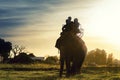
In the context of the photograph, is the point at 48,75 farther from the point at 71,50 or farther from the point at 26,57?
the point at 26,57

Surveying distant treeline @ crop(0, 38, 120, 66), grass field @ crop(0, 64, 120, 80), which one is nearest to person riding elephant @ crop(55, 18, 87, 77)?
grass field @ crop(0, 64, 120, 80)

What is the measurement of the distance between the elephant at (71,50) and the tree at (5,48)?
101372 millimetres

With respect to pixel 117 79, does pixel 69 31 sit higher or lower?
higher

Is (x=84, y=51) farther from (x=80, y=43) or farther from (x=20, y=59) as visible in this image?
(x=20, y=59)

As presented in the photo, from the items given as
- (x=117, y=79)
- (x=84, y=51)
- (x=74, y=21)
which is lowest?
(x=117, y=79)

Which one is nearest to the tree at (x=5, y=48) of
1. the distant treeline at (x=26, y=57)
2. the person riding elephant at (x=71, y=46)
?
the distant treeline at (x=26, y=57)

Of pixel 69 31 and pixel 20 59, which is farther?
pixel 20 59

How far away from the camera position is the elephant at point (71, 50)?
30.5 m

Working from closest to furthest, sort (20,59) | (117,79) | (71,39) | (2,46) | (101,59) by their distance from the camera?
(117,79) → (71,39) → (20,59) → (2,46) → (101,59)

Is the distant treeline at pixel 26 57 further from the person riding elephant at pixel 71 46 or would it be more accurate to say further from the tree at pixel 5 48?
the person riding elephant at pixel 71 46

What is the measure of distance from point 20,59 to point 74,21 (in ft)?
274

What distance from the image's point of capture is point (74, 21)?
3133 cm

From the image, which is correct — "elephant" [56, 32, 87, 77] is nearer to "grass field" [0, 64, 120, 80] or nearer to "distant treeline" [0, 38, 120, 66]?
"grass field" [0, 64, 120, 80]

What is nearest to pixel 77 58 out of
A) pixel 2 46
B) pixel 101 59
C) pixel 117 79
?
pixel 117 79
